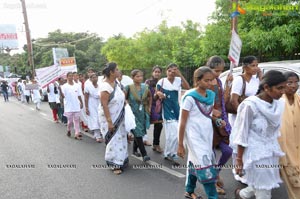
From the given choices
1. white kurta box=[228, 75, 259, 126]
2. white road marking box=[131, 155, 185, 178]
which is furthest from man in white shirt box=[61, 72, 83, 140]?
white kurta box=[228, 75, 259, 126]

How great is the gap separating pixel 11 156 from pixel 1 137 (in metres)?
2.40

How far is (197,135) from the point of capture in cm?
336

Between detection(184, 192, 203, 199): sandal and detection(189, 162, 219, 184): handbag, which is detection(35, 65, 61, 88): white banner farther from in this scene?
detection(189, 162, 219, 184): handbag

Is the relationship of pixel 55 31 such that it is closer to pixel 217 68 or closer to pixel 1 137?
pixel 1 137

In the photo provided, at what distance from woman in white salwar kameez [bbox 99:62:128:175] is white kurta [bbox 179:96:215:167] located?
1.81m

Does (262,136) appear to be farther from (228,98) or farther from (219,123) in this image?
(228,98)

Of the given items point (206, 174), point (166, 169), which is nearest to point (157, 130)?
point (166, 169)

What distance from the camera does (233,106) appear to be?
4.21 m

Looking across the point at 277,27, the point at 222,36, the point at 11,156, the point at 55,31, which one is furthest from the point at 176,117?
the point at 55,31

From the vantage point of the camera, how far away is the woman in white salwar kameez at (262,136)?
284cm

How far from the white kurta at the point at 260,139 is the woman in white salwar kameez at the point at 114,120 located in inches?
94.7

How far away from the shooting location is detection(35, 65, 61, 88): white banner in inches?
404

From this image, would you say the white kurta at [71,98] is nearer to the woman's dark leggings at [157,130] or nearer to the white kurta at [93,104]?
the white kurta at [93,104]

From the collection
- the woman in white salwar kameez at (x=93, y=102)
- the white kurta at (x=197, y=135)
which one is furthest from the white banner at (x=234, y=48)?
the woman in white salwar kameez at (x=93, y=102)
